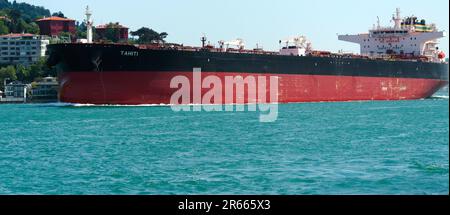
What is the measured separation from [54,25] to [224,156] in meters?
87.4

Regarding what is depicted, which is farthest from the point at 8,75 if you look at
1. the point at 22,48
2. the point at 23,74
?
the point at 22,48

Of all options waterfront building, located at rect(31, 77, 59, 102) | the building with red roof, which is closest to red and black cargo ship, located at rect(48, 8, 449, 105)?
waterfront building, located at rect(31, 77, 59, 102)

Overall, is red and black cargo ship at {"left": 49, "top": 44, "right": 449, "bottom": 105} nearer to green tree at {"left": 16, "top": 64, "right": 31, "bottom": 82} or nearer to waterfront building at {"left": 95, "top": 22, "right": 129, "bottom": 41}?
green tree at {"left": 16, "top": 64, "right": 31, "bottom": 82}

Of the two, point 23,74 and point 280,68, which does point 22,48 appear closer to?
point 23,74

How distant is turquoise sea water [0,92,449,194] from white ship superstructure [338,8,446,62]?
93.2ft

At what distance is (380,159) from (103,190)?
21.3ft

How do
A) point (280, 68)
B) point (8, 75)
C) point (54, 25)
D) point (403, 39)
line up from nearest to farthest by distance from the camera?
point (280, 68), point (403, 39), point (8, 75), point (54, 25)

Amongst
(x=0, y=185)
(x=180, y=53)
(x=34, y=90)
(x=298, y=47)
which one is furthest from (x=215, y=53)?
(x=34, y=90)

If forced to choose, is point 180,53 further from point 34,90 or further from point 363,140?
point 34,90

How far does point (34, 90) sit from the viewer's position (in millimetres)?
67062

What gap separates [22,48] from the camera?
88625 millimetres

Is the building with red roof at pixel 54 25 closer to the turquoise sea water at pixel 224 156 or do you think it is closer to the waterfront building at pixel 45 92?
the waterfront building at pixel 45 92

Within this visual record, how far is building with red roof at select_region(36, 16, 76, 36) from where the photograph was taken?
322 ft

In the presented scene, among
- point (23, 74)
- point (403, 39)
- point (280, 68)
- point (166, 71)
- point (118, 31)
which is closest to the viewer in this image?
point (166, 71)
